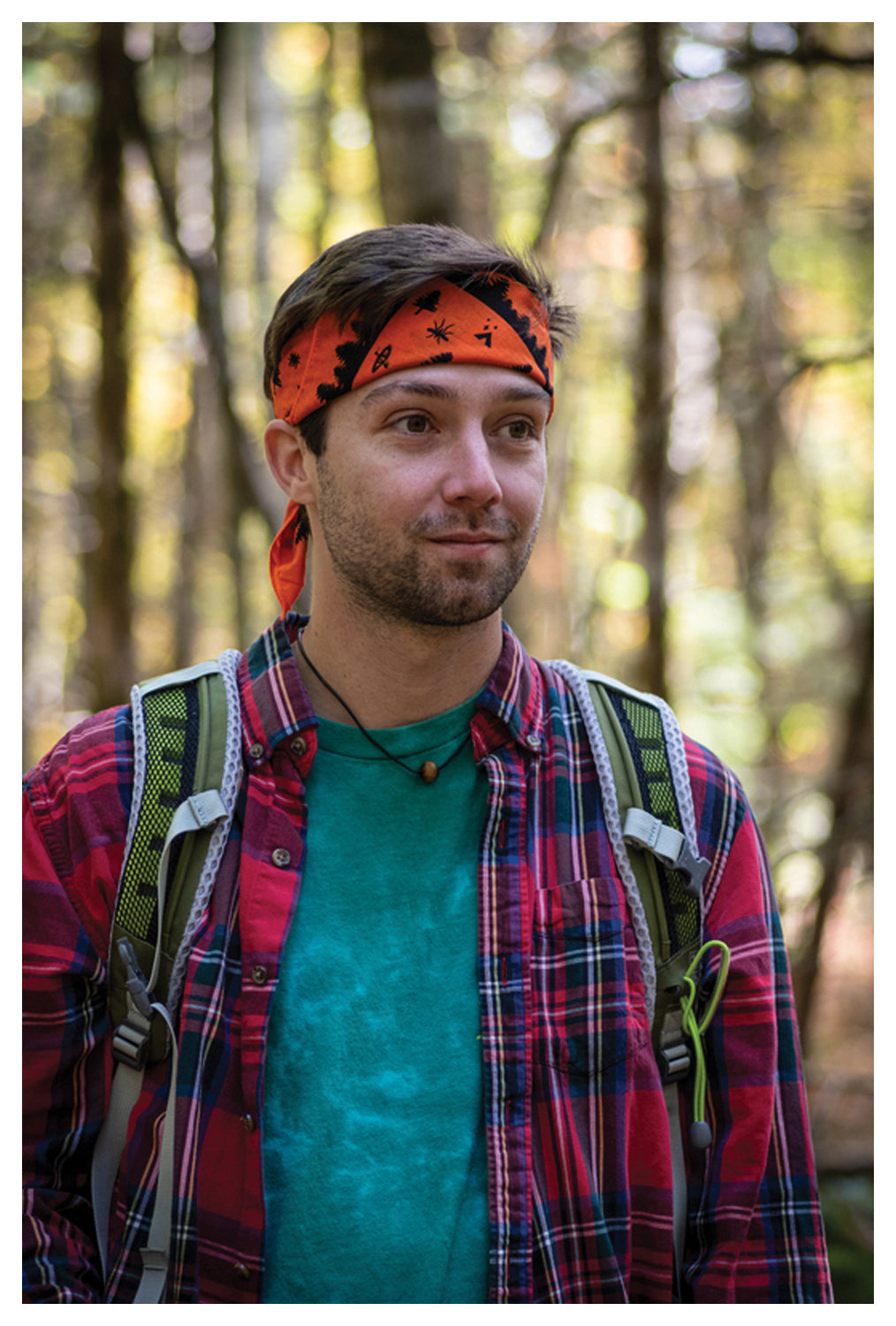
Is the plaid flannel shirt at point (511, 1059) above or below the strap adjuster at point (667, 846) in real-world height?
below

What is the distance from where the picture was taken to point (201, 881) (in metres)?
1.86

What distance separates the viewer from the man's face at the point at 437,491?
1.97m

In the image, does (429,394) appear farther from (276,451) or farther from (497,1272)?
(497,1272)

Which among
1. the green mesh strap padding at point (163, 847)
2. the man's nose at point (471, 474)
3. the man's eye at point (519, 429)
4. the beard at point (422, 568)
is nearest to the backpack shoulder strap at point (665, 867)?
the beard at point (422, 568)

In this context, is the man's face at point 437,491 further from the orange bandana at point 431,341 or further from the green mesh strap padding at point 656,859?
the green mesh strap padding at point 656,859

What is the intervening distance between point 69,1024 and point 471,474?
1303mm

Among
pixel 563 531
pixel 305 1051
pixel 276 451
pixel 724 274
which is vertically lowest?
pixel 305 1051

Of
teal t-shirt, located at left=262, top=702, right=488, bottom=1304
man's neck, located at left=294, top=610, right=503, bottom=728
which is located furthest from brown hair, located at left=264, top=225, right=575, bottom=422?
teal t-shirt, located at left=262, top=702, right=488, bottom=1304

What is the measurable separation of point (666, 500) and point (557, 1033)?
13.5 feet

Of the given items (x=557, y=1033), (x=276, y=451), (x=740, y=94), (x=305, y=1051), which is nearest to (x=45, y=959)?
(x=305, y=1051)

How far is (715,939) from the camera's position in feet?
6.43

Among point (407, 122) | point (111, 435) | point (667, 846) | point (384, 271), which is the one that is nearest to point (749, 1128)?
point (667, 846)

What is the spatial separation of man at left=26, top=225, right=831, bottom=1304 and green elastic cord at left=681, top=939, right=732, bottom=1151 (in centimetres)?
6

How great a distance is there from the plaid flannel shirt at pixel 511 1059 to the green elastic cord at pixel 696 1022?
0.06 meters
